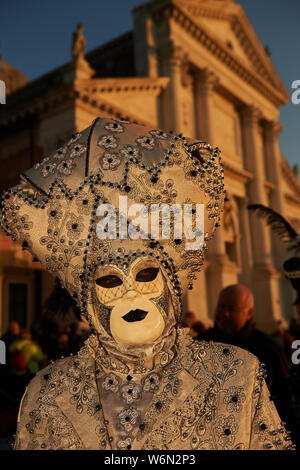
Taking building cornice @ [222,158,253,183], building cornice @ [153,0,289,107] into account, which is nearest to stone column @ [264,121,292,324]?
building cornice @ [153,0,289,107]

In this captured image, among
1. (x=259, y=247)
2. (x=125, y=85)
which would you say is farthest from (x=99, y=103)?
(x=259, y=247)

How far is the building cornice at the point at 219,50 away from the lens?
16.7 meters

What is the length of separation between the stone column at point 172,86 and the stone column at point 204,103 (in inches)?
77.7

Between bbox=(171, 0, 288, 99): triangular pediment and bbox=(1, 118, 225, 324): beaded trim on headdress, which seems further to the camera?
bbox=(171, 0, 288, 99): triangular pediment

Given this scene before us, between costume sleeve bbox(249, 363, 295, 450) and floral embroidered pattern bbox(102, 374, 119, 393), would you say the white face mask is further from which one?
costume sleeve bbox(249, 363, 295, 450)

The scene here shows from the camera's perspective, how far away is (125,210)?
145cm

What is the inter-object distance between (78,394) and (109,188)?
2.18 ft

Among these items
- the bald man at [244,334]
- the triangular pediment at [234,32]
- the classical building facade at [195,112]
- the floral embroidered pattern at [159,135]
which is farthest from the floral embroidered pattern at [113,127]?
the triangular pediment at [234,32]

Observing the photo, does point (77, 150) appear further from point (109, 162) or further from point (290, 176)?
point (290, 176)

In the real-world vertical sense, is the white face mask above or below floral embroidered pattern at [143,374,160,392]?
above

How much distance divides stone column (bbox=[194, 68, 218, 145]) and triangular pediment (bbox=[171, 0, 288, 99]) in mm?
1634

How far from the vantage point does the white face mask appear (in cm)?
140
